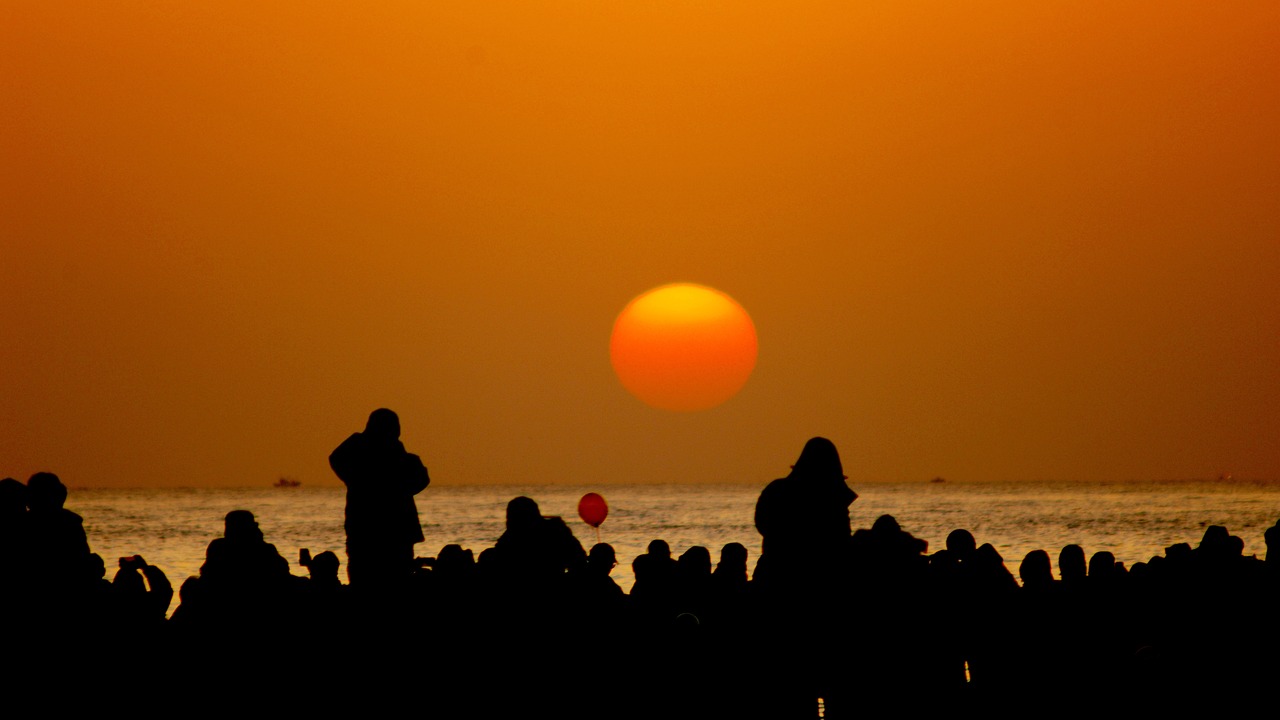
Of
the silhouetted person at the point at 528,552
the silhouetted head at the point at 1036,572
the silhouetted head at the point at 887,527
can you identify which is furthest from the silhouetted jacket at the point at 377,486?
the silhouetted head at the point at 1036,572

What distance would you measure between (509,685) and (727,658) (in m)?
1.34

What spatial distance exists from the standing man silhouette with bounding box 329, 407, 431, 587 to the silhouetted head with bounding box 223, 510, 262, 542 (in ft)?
5.75

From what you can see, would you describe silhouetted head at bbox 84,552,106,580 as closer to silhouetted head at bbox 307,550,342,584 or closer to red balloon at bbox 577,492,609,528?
silhouetted head at bbox 307,550,342,584

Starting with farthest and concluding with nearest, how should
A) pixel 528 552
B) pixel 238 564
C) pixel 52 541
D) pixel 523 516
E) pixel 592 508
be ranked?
pixel 592 508 < pixel 52 541 < pixel 238 564 < pixel 523 516 < pixel 528 552

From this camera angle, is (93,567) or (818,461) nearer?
(818,461)

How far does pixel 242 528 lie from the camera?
→ 8.80 m

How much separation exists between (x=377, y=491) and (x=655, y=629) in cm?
256

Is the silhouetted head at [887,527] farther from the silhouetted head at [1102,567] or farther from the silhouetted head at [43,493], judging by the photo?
the silhouetted head at [43,493]

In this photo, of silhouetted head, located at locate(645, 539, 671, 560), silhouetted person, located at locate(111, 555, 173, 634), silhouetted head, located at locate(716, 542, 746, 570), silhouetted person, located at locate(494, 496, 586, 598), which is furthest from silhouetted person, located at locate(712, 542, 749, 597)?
silhouetted person, located at locate(111, 555, 173, 634)

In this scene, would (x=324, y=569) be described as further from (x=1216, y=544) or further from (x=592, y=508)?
(x=592, y=508)

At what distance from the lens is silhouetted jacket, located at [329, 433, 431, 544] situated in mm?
10688

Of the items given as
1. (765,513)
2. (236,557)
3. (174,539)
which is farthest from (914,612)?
(174,539)

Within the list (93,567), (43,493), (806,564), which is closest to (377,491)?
(93,567)

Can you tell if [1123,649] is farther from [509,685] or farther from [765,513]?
[509,685]
